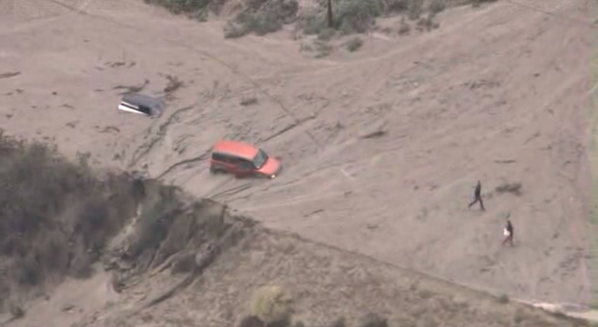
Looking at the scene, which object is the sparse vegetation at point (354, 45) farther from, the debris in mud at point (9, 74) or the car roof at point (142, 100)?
the debris in mud at point (9, 74)

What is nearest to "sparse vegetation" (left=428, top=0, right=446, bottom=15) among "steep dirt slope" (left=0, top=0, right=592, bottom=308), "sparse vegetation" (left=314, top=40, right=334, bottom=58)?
"steep dirt slope" (left=0, top=0, right=592, bottom=308)

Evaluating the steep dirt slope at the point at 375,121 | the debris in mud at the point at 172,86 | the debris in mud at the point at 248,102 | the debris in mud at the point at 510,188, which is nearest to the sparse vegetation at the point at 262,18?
the steep dirt slope at the point at 375,121

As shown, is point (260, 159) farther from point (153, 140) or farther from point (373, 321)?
point (373, 321)

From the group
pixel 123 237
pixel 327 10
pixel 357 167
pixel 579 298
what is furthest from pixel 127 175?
pixel 579 298

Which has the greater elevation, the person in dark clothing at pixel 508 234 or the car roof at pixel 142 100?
the car roof at pixel 142 100

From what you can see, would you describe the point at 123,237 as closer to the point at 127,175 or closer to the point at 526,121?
the point at 127,175

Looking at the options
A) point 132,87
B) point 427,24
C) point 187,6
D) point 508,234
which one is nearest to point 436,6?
point 427,24

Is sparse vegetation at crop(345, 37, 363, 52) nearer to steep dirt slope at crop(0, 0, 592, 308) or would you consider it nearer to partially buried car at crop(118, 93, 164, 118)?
steep dirt slope at crop(0, 0, 592, 308)
